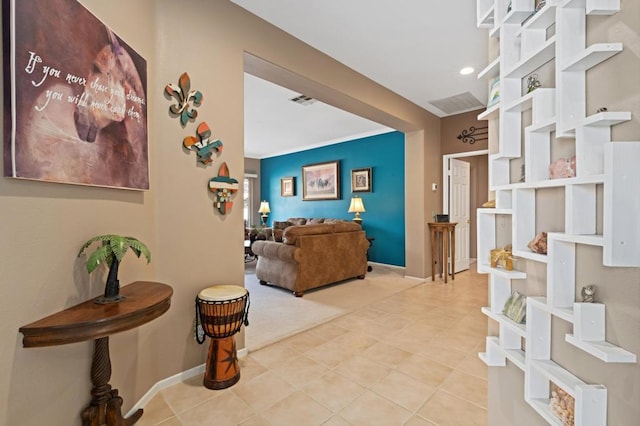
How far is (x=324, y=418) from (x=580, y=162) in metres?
1.68

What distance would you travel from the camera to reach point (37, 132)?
3.45 feet

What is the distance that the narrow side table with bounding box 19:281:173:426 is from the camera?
1.01m

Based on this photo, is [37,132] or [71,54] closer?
[37,132]

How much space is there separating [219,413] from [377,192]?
16.5 feet

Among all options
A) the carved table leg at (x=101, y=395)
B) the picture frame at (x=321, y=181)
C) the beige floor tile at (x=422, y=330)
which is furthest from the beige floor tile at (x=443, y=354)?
the picture frame at (x=321, y=181)

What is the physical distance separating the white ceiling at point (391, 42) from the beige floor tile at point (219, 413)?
2.83 meters

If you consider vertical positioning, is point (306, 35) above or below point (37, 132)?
above

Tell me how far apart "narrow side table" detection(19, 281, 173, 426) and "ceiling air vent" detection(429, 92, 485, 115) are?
4.33 meters

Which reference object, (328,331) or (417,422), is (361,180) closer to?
(328,331)

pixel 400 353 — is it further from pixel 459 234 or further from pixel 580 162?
pixel 459 234

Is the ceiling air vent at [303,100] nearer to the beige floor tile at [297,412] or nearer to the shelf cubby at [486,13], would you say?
the shelf cubby at [486,13]

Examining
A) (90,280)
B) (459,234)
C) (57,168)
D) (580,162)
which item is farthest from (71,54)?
(459,234)

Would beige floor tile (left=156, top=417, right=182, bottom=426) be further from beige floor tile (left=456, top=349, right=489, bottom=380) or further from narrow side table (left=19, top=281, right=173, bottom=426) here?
beige floor tile (left=456, top=349, right=489, bottom=380)

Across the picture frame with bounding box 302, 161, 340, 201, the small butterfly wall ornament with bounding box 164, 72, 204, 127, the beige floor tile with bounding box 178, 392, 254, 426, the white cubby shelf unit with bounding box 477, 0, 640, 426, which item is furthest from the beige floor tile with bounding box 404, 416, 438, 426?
the picture frame with bounding box 302, 161, 340, 201
